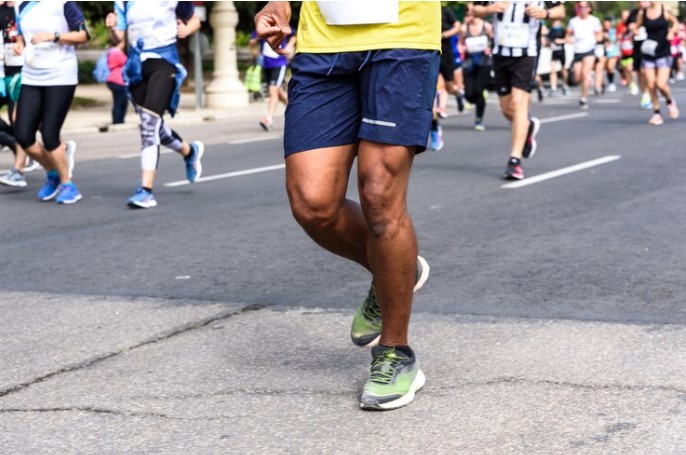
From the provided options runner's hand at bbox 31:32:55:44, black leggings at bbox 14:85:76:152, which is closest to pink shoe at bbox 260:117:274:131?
black leggings at bbox 14:85:76:152

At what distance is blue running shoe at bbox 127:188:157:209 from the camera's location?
9.32 metres

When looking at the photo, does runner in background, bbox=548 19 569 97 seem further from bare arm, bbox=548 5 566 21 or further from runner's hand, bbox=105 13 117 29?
runner's hand, bbox=105 13 117 29

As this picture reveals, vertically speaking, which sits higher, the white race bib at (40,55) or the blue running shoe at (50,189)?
the white race bib at (40,55)

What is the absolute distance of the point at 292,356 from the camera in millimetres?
4688

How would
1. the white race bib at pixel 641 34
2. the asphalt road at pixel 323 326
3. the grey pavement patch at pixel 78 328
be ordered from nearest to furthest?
1. the asphalt road at pixel 323 326
2. the grey pavement patch at pixel 78 328
3. the white race bib at pixel 641 34

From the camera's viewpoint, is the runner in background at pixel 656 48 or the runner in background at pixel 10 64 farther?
the runner in background at pixel 656 48

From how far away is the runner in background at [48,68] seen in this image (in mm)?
9375

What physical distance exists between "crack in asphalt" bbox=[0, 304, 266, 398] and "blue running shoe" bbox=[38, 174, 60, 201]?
4.78m

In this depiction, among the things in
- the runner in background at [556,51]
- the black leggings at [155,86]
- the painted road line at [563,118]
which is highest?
the black leggings at [155,86]

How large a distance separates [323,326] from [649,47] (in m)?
12.9

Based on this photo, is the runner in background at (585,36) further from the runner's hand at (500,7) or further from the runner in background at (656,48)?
the runner's hand at (500,7)

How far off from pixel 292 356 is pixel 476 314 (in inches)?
39.8

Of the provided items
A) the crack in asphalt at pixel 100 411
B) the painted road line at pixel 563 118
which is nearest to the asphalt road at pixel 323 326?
the crack in asphalt at pixel 100 411

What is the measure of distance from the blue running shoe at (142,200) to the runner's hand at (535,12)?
11.6 ft
